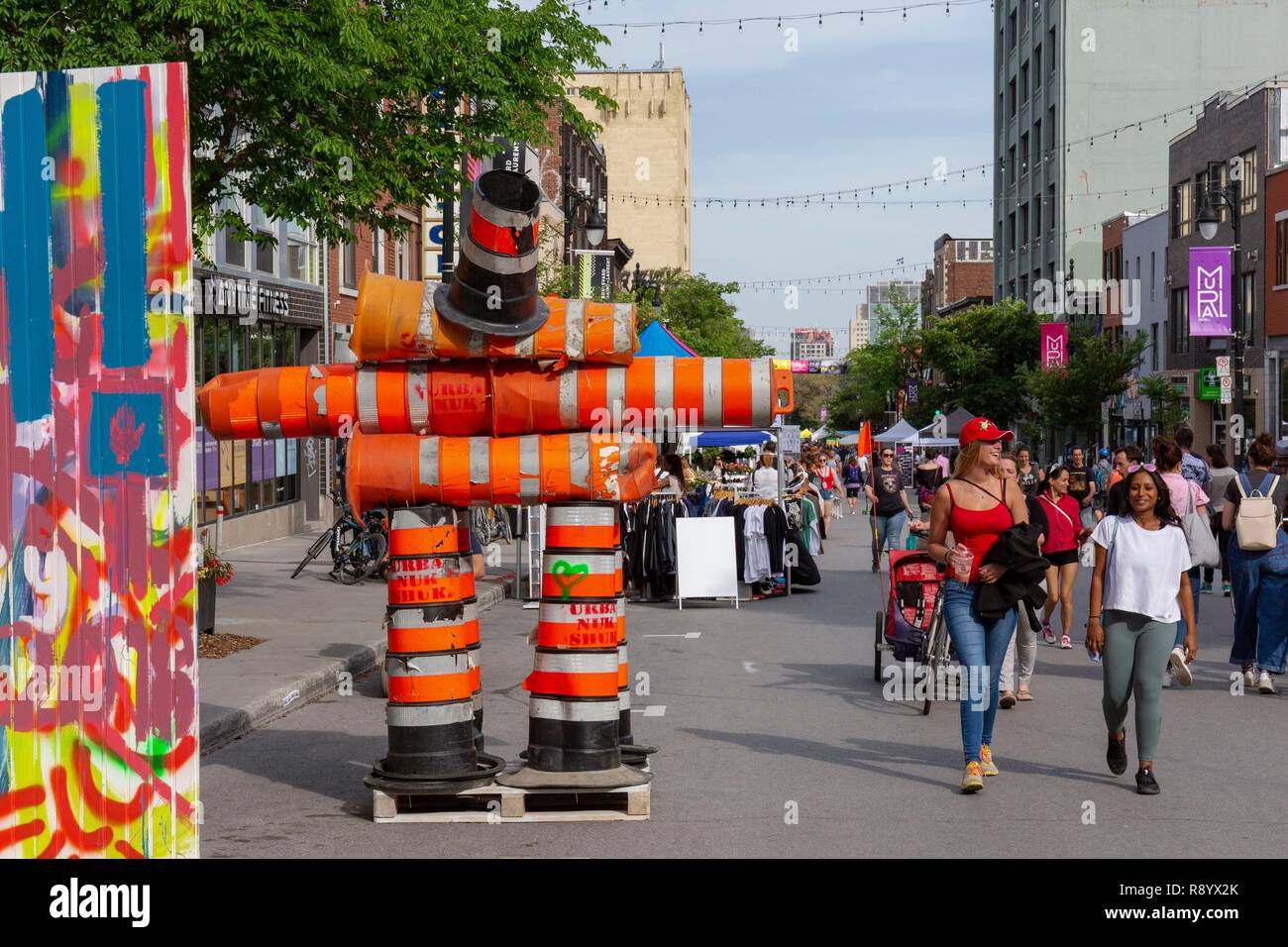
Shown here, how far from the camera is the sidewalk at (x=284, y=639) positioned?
35.6 ft

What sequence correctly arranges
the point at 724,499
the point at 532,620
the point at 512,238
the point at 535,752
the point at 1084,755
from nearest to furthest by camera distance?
the point at 512,238
the point at 535,752
the point at 1084,755
the point at 532,620
the point at 724,499

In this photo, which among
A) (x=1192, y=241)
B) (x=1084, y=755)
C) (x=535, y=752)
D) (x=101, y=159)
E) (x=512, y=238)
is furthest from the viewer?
(x=1192, y=241)

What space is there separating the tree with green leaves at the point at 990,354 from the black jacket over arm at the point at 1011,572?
59.3 meters

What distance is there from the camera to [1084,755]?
9367 millimetres

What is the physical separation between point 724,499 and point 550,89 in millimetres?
6358

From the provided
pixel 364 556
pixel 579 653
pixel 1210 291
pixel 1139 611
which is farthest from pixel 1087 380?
pixel 579 653

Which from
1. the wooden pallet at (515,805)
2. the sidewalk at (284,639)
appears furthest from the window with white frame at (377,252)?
the wooden pallet at (515,805)

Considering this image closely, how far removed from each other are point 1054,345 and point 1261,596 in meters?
43.7

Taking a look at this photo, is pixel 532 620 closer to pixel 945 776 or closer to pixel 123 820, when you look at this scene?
pixel 945 776

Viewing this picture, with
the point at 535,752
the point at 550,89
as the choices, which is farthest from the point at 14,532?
the point at 550,89

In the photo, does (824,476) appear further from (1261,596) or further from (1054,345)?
(1261,596)

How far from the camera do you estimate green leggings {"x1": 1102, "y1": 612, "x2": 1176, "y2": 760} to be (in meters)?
8.32

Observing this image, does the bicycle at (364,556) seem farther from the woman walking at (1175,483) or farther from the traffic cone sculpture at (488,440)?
the traffic cone sculpture at (488,440)

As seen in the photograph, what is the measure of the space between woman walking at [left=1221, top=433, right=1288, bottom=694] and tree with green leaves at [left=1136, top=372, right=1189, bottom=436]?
3475 cm
